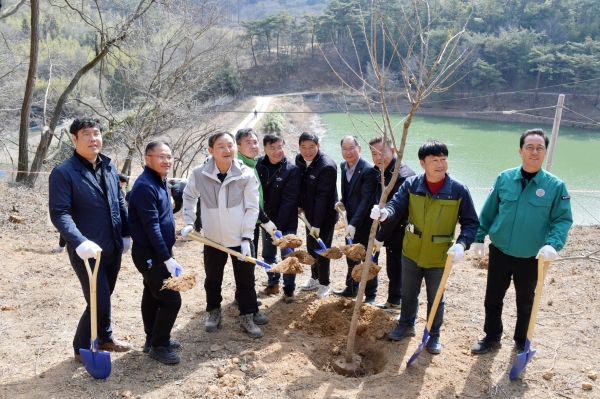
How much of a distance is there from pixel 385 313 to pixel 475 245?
1032 millimetres

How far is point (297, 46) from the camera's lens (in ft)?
151

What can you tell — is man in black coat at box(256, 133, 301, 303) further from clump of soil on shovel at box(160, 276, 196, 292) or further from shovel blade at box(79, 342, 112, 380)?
shovel blade at box(79, 342, 112, 380)

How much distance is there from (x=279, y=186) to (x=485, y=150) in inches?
891

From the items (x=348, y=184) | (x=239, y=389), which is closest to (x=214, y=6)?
(x=348, y=184)

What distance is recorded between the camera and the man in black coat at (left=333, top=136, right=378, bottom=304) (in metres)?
4.22

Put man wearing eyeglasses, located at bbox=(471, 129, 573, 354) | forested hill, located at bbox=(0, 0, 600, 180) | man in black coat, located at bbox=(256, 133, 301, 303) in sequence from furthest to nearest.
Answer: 1. forested hill, located at bbox=(0, 0, 600, 180)
2. man in black coat, located at bbox=(256, 133, 301, 303)
3. man wearing eyeglasses, located at bbox=(471, 129, 573, 354)

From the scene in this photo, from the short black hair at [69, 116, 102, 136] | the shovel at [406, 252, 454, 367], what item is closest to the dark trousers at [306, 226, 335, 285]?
the shovel at [406, 252, 454, 367]

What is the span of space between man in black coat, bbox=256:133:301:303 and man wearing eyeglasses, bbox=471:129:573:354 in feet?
5.39

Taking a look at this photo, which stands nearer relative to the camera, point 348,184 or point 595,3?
point 348,184

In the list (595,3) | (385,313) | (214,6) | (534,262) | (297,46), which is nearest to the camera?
(534,262)

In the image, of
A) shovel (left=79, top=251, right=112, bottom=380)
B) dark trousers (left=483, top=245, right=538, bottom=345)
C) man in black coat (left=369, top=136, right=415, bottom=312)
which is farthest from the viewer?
man in black coat (left=369, top=136, right=415, bottom=312)

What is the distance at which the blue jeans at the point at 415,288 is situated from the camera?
3545mm

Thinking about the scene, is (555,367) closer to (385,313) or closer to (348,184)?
(385,313)

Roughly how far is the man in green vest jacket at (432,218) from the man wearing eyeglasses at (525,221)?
23 cm
